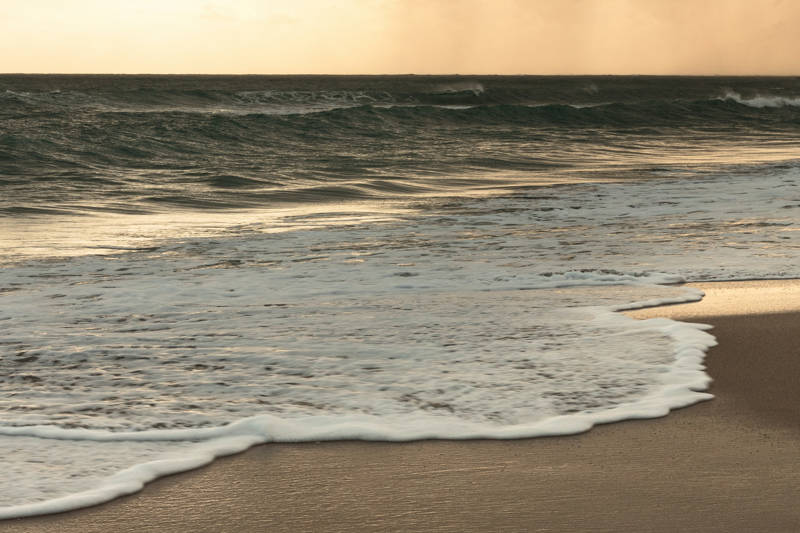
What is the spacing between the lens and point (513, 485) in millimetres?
2785

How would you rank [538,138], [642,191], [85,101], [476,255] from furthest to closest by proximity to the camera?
1. [85,101]
2. [538,138]
3. [642,191]
4. [476,255]

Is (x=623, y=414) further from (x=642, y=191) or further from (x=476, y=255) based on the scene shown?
(x=642, y=191)

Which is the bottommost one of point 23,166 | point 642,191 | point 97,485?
point 97,485

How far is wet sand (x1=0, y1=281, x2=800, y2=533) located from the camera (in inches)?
99.6

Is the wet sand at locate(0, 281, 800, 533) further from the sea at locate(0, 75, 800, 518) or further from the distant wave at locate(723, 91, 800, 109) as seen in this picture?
the distant wave at locate(723, 91, 800, 109)

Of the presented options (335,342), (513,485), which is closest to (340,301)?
(335,342)

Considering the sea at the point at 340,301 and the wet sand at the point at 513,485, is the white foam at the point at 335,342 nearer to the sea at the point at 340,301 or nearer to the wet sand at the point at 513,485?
the sea at the point at 340,301

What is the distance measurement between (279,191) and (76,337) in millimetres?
8604

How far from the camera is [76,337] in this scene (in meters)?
4.70

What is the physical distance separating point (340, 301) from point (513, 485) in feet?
9.53

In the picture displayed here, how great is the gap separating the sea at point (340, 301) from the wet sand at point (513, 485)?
0.12m

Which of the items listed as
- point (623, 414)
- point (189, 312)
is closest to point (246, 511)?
point (623, 414)

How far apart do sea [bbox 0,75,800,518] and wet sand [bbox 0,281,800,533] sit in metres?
0.12

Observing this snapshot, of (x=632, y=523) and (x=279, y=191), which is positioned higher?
(x=279, y=191)
